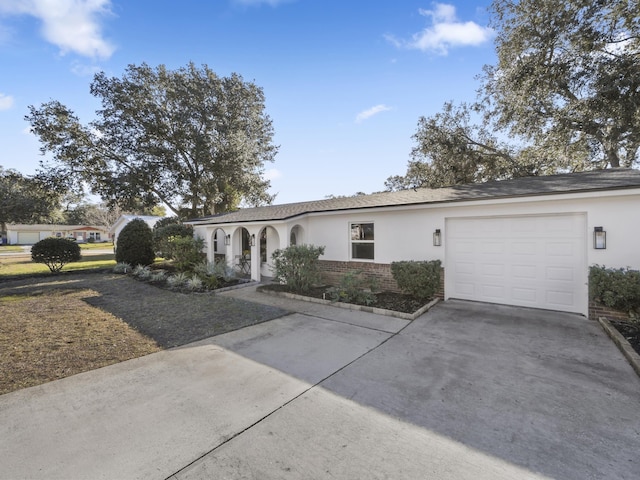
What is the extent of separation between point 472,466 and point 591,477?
89 centimetres

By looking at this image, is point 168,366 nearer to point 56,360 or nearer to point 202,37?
point 56,360

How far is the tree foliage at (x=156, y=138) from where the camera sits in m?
19.4

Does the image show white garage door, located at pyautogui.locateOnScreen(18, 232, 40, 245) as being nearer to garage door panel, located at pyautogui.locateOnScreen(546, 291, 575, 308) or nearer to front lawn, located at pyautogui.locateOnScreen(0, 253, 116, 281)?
front lawn, located at pyautogui.locateOnScreen(0, 253, 116, 281)

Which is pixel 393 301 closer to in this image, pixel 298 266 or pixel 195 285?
pixel 298 266

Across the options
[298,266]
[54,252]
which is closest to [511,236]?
[298,266]

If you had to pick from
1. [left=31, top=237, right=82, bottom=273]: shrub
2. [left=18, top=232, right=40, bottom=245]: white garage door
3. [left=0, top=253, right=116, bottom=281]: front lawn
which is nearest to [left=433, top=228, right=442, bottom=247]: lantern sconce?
[left=31, top=237, right=82, bottom=273]: shrub

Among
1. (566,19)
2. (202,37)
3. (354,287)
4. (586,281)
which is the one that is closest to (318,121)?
(202,37)

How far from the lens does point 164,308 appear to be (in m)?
7.69

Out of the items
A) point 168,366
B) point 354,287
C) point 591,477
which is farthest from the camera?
point 354,287

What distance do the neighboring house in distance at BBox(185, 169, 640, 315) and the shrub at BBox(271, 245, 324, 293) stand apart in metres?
1.11

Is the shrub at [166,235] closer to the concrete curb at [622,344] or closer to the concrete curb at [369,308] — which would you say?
the concrete curb at [369,308]

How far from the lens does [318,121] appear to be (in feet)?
45.9

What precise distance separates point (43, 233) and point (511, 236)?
6941 centimetres

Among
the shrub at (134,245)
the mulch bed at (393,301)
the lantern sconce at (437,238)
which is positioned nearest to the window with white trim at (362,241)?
the mulch bed at (393,301)
